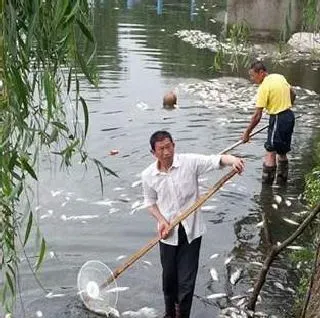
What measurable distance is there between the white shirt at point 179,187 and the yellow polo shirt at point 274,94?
407 cm

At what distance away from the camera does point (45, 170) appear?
11383mm

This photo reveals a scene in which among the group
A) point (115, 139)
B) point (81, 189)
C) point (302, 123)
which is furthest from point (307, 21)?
point (302, 123)

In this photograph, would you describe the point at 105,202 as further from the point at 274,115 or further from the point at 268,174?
the point at 274,115

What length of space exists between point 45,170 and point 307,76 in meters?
11.5

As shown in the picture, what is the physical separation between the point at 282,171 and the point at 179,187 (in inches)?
195

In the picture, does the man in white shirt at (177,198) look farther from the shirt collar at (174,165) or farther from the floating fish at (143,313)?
the floating fish at (143,313)

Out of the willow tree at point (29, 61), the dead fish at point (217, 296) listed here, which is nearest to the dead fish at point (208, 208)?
the dead fish at point (217, 296)

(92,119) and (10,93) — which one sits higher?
(10,93)

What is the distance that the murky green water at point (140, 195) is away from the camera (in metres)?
7.27

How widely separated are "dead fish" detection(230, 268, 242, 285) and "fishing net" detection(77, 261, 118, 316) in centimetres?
138

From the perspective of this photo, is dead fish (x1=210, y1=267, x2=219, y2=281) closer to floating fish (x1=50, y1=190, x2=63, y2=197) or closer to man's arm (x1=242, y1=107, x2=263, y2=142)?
man's arm (x1=242, y1=107, x2=263, y2=142)

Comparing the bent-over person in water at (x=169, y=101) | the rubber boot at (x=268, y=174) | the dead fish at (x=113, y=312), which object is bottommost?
the dead fish at (x=113, y=312)

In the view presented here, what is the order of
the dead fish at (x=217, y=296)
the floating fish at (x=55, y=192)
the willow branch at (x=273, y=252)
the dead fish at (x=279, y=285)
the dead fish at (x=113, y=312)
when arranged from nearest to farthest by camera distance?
1. the willow branch at (x=273, y=252)
2. the dead fish at (x=113, y=312)
3. the dead fish at (x=217, y=296)
4. the dead fish at (x=279, y=285)
5. the floating fish at (x=55, y=192)

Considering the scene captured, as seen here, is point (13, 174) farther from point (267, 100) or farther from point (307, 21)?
point (267, 100)
